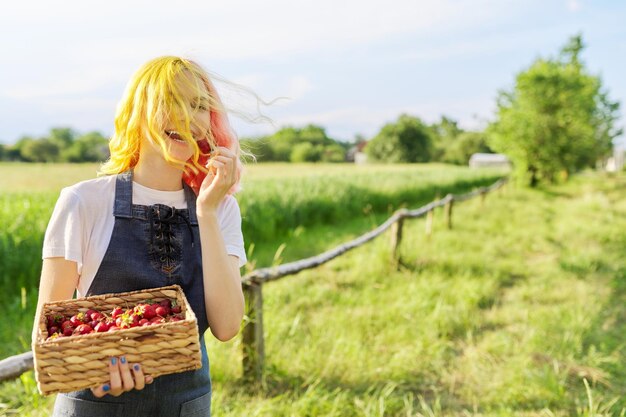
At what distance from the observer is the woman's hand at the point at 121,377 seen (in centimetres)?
128

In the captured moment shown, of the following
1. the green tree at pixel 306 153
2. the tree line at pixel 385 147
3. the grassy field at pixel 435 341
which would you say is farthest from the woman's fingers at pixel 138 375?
the tree line at pixel 385 147

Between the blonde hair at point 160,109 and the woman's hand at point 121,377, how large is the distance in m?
0.54

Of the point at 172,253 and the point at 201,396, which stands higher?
the point at 172,253

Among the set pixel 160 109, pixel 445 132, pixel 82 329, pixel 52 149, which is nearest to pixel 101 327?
pixel 82 329

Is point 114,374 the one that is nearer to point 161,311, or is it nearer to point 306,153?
point 161,311

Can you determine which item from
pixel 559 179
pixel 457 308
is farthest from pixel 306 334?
pixel 559 179

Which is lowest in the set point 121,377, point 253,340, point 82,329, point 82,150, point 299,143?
point 253,340

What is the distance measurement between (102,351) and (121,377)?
9 cm

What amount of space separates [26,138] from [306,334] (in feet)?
289

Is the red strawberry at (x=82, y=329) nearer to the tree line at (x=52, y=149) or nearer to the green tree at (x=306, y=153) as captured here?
the green tree at (x=306, y=153)

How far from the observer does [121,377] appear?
130 centimetres

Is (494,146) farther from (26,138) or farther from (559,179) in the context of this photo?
(26,138)

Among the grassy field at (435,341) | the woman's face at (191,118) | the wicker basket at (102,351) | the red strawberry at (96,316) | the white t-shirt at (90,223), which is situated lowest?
the grassy field at (435,341)

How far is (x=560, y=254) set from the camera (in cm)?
795
